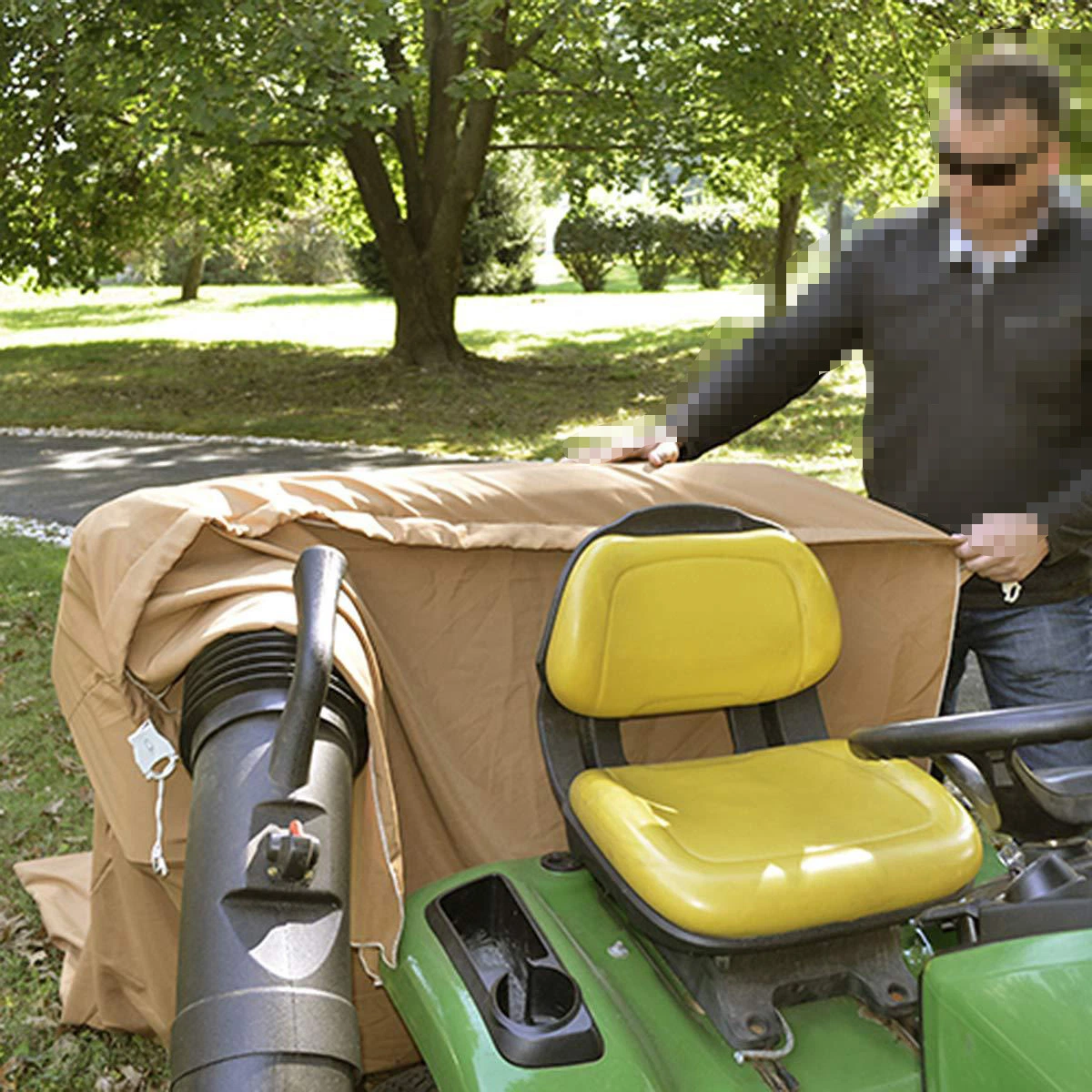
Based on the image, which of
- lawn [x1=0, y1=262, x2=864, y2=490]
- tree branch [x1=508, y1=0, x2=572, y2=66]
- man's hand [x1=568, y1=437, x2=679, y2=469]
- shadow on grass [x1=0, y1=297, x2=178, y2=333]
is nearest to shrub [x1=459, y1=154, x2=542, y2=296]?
lawn [x1=0, y1=262, x2=864, y2=490]

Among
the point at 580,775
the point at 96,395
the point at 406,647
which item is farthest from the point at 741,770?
the point at 96,395

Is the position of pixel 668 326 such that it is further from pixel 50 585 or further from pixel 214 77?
pixel 50 585

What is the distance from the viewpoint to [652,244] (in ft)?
92.3

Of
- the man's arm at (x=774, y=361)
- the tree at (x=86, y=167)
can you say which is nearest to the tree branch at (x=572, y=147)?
the tree at (x=86, y=167)

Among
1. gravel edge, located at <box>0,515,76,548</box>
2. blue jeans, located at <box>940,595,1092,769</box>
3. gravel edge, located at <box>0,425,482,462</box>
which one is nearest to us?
blue jeans, located at <box>940,595,1092,769</box>

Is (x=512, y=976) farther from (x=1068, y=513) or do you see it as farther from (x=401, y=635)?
(x=1068, y=513)

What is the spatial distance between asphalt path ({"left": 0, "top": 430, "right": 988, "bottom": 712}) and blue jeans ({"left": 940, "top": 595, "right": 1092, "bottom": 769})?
671 cm

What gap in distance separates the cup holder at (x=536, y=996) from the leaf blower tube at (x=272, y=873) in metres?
0.44

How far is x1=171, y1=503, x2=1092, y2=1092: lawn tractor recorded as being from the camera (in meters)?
1.62

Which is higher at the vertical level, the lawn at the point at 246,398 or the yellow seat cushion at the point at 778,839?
the yellow seat cushion at the point at 778,839

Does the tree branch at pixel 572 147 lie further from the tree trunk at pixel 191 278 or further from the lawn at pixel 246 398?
the tree trunk at pixel 191 278

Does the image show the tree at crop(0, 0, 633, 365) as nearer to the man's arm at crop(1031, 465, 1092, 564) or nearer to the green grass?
the green grass

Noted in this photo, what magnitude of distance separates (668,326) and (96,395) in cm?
874

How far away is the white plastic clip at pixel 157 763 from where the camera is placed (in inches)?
83.9
